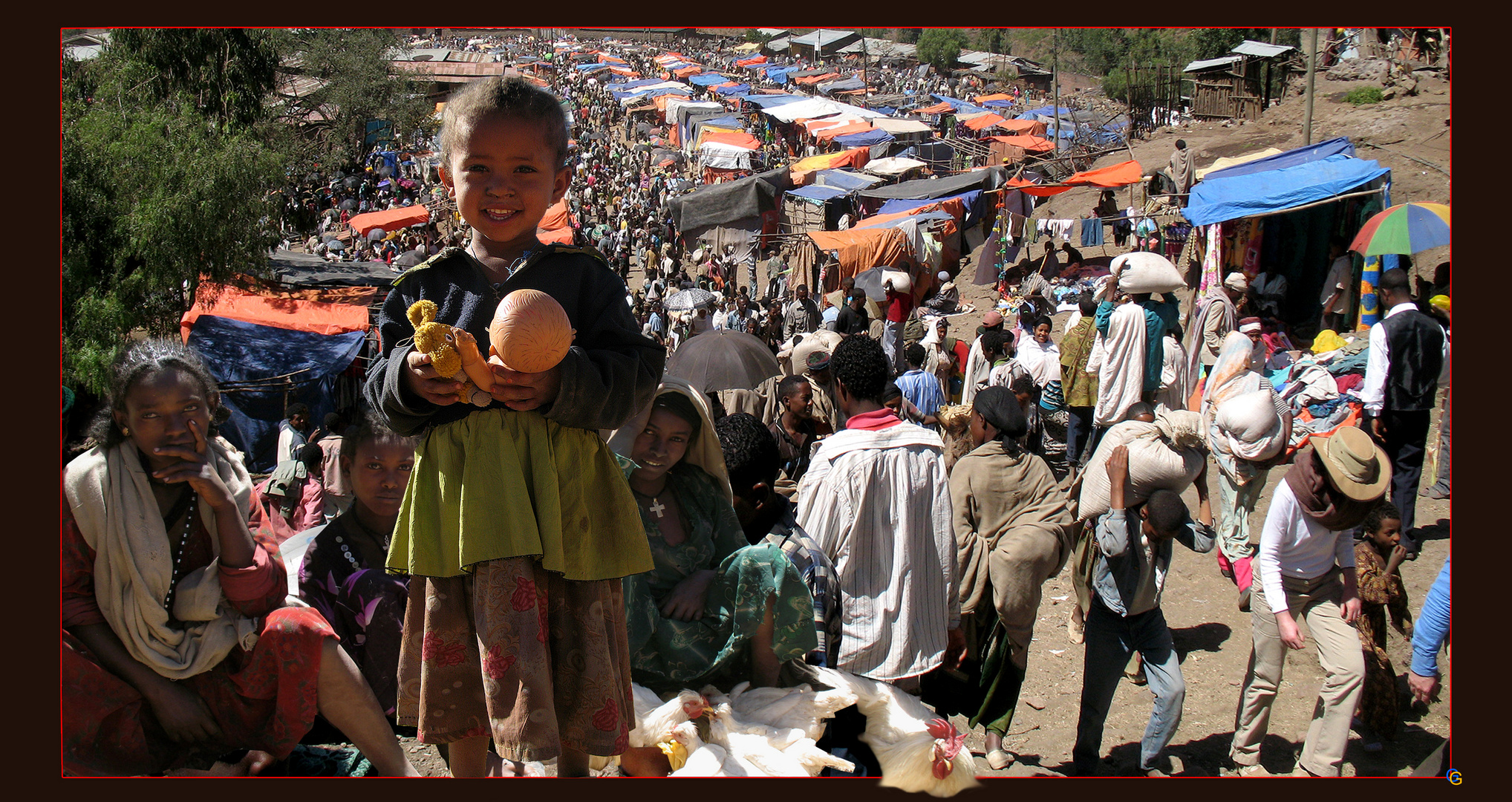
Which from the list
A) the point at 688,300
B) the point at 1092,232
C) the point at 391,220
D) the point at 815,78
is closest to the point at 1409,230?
the point at 688,300

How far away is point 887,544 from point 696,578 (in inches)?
44.0

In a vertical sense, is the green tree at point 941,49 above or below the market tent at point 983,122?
above

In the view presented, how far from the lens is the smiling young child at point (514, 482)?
1801mm

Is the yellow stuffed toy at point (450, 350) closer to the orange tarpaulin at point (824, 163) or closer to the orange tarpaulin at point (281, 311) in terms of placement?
the orange tarpaulin at point (281, 311)

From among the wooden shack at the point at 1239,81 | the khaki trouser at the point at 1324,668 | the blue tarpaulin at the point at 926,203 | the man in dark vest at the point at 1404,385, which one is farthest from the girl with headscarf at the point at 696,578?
the wooden shack at the point at 1239,81

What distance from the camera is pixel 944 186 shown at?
1988 centimetres

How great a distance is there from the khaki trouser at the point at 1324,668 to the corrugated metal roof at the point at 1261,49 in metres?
31.3

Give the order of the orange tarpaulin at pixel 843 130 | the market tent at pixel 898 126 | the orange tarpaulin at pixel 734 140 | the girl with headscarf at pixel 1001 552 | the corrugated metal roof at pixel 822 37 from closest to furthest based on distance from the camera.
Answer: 1. the girl with headscarf at pixel 1001 552
2. the orange tarpaulin at pixel 734 140
3. the market tent at pixel 898 126
4. the orange tarpaulin at pixel 843 130
5. the corrugated metal roof at pixel 822 37

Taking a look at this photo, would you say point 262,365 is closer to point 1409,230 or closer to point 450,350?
point 450,350

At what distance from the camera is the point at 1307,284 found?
13055 mm

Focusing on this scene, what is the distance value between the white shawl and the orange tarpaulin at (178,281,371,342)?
1238 centimetres

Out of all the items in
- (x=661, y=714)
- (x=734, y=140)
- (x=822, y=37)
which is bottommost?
(x=661, y=714)

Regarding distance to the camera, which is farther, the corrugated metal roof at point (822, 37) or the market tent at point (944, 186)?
the corrugated metal roof at point (822, 37)

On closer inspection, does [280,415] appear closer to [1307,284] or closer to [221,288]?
[221,288]
